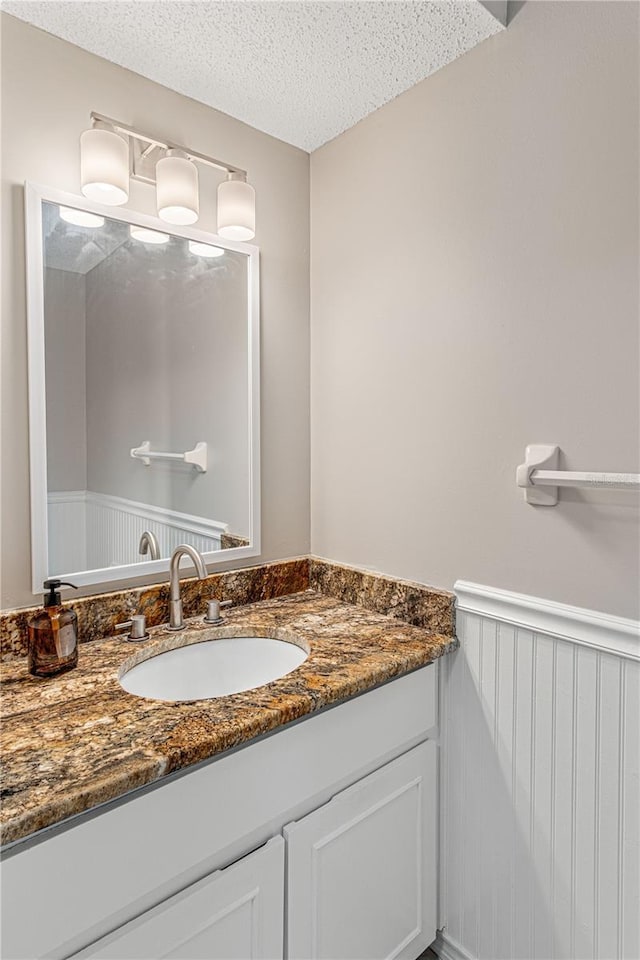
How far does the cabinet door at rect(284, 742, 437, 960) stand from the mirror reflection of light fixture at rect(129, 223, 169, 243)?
53.4 inches

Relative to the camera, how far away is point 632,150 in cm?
103

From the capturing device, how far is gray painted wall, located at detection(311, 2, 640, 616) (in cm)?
107

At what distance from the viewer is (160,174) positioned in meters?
1.34

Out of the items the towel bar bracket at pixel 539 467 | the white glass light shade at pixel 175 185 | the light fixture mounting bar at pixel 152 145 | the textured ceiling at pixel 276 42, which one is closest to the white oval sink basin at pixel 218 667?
the towel bar bracket at pixel 539 467

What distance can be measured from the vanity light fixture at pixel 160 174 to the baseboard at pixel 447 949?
1.86m

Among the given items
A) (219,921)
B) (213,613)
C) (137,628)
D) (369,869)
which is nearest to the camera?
(219,921)

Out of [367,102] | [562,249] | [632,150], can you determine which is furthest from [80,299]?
[632,150]

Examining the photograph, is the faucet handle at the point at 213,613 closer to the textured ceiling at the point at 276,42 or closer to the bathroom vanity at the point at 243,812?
the bathroom vanity at the point at 243,812

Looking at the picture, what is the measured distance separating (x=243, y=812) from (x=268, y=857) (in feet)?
0.37

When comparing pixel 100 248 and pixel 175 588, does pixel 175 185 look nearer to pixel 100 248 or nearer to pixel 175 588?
pixel 100 248

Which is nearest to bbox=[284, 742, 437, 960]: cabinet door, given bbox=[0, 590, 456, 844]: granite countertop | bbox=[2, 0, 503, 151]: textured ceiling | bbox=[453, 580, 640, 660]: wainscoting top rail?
bbox=[0, 590, 456, 844]: granite countertop

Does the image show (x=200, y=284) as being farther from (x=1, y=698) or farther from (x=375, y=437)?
(x=1, y=698)

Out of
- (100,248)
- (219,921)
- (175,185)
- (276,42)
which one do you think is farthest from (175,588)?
(276,42)

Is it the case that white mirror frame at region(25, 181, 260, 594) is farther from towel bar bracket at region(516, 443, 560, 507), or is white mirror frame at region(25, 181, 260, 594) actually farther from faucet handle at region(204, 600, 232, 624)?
towel bar bracket at region(516, 443, 560, 507)
